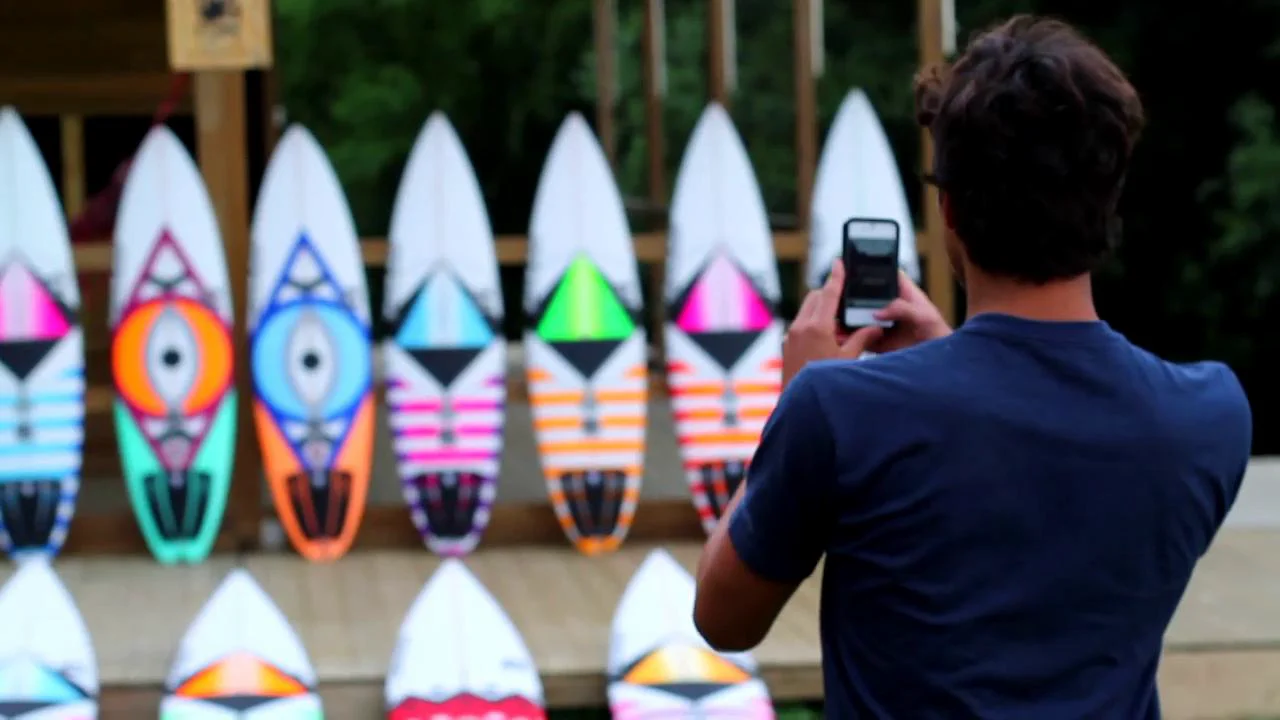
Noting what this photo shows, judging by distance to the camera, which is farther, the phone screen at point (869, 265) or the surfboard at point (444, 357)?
the surfboard at point (444, 357)

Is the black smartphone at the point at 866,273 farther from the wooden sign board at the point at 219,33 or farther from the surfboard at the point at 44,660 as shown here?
the wooden sign board at the point at 219,33

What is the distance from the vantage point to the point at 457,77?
12906 mm

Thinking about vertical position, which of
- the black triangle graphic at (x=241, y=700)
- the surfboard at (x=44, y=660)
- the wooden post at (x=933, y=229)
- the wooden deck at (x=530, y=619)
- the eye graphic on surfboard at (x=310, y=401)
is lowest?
the wooden deck at (x=530, y=619)

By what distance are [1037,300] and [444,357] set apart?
2.74m

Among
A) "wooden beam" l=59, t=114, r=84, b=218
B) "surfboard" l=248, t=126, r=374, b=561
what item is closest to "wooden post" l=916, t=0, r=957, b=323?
"surfboard" l=248, t=126, r=374, b=561

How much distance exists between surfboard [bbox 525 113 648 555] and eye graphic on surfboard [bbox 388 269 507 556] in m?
0.11

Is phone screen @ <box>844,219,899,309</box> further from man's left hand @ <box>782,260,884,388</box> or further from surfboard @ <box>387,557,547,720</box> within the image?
surfboard @ <box>387,557,547,720</box>

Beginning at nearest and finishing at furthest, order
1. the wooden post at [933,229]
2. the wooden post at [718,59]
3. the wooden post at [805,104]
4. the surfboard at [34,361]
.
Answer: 1. the surfboard at [34,361]
2. the wooden post at [933,229]
3. the wooden post at [805,104]
4. the wooden post at [718,59]

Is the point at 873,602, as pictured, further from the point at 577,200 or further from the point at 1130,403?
the point at 577,200

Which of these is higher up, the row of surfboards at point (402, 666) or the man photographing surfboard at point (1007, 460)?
the man photographing surfboard at point (1007, 460)

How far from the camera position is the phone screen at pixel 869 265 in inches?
56.9

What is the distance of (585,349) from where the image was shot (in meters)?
Result: 3.95

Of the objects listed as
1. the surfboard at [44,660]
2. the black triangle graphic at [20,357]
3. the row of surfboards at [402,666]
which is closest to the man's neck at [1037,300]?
the row of surfboards at [402,666]

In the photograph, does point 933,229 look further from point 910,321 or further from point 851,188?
point 910,321
